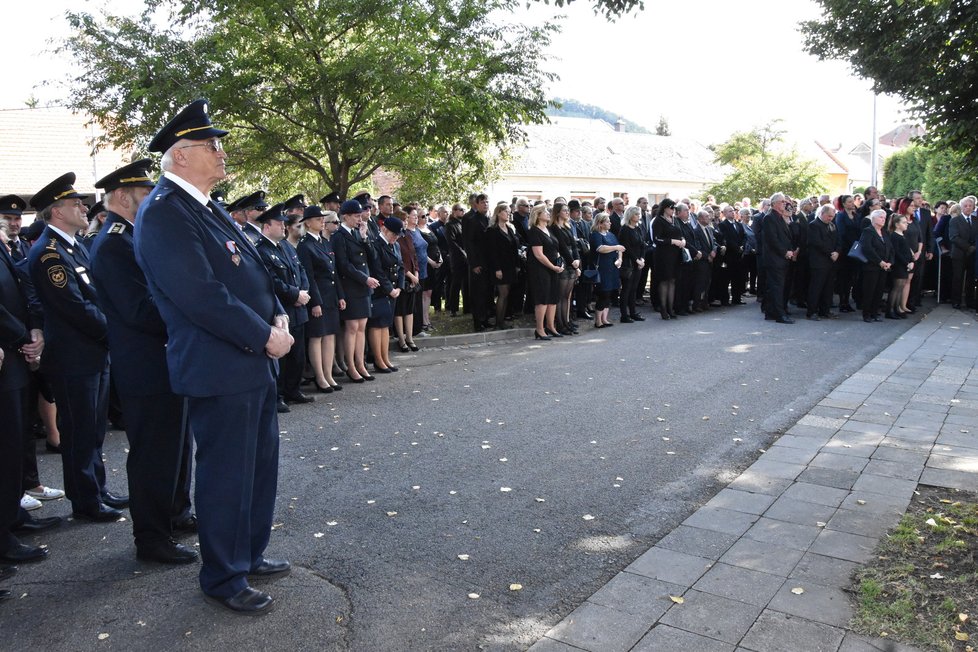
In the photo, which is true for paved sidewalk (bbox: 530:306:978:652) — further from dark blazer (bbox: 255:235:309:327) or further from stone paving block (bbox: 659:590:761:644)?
dark blazer (bbox: 255:235:309:327)

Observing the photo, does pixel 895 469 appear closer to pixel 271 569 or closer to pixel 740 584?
pixel 740 584

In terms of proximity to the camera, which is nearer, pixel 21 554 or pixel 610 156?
pixel 21 554

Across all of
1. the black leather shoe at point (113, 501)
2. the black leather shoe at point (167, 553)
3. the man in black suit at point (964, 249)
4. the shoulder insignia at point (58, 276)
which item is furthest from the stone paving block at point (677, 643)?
the man in black suit at point (964, 249)

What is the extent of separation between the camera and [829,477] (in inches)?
230

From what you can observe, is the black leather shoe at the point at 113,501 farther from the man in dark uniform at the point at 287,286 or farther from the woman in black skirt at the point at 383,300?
the woman in black skirt at the point at 383,300

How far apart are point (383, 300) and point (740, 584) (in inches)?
269

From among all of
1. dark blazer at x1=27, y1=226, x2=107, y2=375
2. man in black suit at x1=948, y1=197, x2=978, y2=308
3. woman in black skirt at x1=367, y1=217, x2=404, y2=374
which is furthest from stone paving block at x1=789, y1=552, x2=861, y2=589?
man in black suit at x1=948, y1=197, x2=978, y2=308

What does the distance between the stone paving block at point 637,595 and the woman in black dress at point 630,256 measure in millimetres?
10398

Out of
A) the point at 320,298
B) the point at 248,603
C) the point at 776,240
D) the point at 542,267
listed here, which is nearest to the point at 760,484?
the point at 248,603

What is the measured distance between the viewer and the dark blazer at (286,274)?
7.91 m

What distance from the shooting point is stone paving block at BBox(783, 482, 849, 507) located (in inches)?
211

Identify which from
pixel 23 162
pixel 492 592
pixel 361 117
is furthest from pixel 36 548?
pixel 23 162

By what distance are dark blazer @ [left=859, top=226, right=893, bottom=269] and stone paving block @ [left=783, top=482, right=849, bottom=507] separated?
10.1 metres

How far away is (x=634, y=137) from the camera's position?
209 ft
